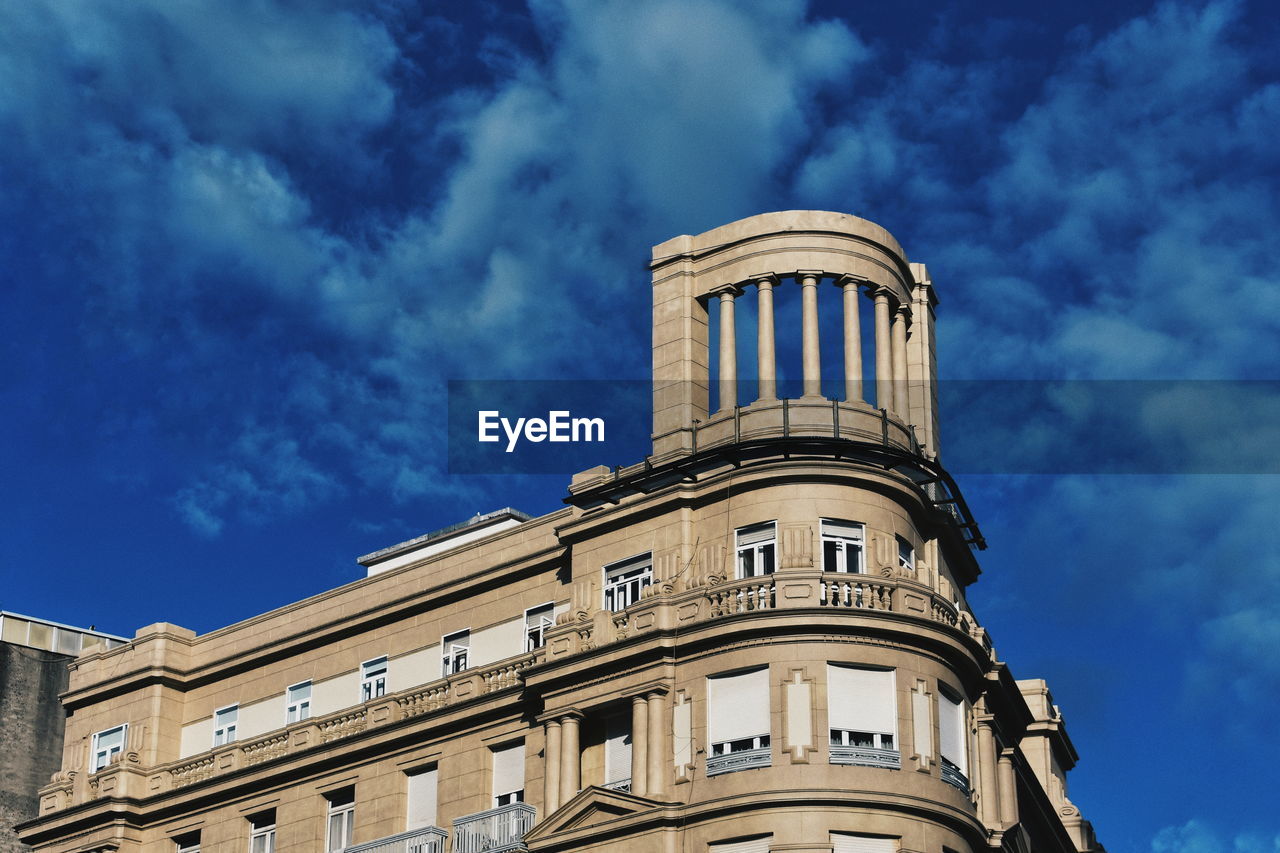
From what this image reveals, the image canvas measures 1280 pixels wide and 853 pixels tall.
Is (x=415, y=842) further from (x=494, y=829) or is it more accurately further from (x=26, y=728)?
(x=26, y=728)

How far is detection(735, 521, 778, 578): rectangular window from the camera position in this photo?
189ft

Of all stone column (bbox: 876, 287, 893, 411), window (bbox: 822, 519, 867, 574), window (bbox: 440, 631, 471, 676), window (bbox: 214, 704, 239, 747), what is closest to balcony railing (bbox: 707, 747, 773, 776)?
window (bbox: 822, 519, 867, 574)

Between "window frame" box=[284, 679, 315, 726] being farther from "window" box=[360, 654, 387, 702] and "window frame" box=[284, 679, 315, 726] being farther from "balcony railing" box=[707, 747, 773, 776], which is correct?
"balcony railing" box=[707, 747, 773, 776]

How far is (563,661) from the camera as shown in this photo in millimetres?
58281

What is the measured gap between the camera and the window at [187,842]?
6656 centimetres

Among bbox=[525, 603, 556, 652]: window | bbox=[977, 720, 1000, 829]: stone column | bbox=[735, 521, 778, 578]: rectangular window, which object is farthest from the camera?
bbox=[525, 603, 556, 652]: window

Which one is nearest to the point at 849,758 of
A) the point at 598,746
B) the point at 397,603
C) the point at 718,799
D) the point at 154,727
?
the point at 718,799

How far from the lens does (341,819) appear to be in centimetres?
6347

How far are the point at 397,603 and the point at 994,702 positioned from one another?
58.8ft

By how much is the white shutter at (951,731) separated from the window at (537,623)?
1157 centimetres

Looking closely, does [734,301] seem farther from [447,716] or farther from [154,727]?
[154,727]

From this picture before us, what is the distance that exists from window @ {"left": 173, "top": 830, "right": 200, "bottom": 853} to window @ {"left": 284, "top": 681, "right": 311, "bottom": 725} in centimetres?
445

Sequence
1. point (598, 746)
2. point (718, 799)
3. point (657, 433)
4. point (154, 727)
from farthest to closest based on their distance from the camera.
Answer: point (154, 727)
point (657, 433)
point (598, 746)
point (718, 799)

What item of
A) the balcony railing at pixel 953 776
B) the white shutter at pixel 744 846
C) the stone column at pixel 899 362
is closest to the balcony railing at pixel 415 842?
the white shutter at pixel 744 846
